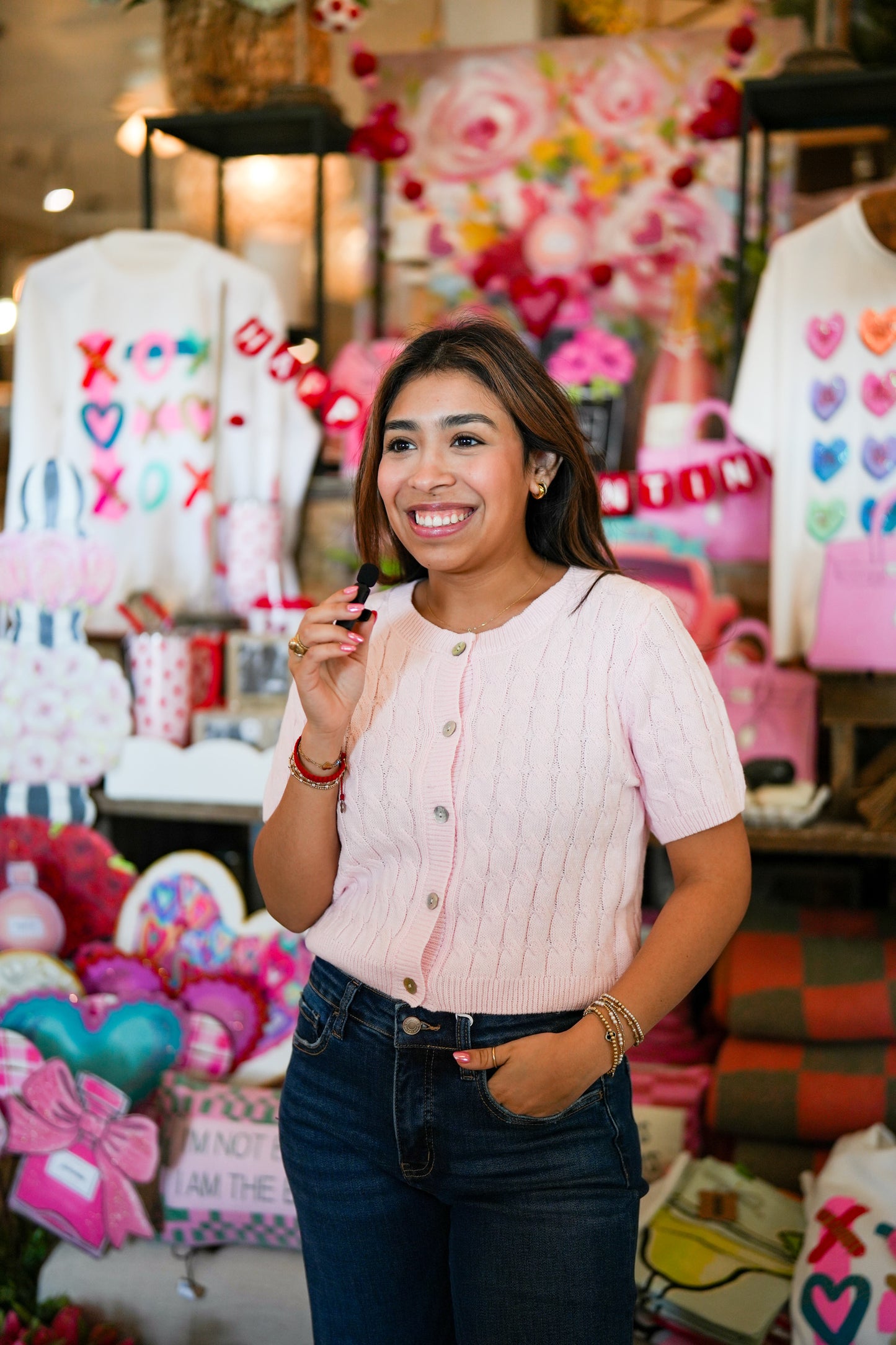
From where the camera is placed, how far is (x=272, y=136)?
9.71ft

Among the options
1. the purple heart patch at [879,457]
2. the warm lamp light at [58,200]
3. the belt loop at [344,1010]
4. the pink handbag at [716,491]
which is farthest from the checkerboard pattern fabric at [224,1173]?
the warm lamp light at [58,200]

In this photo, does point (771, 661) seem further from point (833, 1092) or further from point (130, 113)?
point (130, 113)

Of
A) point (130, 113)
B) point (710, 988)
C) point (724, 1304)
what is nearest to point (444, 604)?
point (724, 1304)

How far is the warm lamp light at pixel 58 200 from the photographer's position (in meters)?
3.09

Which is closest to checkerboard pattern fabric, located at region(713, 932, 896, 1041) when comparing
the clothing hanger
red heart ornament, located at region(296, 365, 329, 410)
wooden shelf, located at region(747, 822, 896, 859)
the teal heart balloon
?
wooden shelf, located at region(747, 822, 896, 859)

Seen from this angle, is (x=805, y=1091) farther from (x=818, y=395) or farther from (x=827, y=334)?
(x=827, y=334)

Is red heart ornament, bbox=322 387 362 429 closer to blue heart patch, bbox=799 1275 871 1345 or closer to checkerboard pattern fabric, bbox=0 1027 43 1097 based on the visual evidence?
checkerboard pattern fabric, bbox=0 1027 43 1097

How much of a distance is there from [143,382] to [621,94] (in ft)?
4.17

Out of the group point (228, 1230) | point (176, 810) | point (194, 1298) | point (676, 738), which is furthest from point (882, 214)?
point (194, 1298)

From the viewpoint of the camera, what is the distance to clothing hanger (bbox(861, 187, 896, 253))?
8.05 ft

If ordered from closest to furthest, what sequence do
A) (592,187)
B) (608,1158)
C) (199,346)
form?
(608,1158) < (199,346) < (592,187)

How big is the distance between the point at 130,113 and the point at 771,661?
2.18 m

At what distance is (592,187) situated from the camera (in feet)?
9.80

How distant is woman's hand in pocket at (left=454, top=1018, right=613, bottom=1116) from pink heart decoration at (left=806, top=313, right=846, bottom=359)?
1783mm
